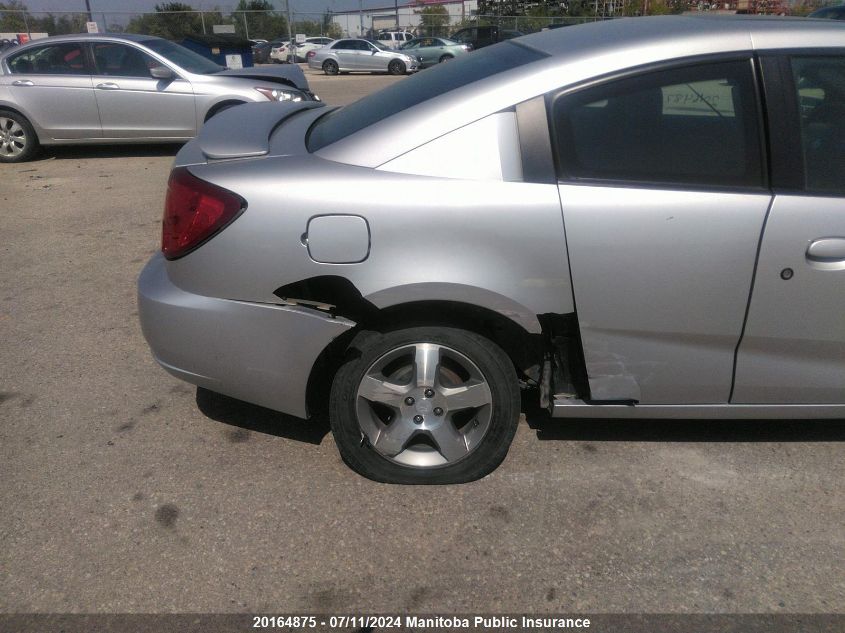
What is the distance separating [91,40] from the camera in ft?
31.6

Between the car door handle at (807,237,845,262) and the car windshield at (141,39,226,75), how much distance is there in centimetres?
877

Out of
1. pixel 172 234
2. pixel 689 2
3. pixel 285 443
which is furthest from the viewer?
pixel 689 2

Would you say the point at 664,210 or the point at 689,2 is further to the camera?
the point at 689,2

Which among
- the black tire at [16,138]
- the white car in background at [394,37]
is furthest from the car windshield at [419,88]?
the white car in background at [394,37]

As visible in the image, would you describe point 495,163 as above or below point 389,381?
above

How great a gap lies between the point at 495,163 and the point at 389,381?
0.93m

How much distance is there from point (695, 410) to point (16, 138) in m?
9.50

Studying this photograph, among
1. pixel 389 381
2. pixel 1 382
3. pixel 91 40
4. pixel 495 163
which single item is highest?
pixel 91 40

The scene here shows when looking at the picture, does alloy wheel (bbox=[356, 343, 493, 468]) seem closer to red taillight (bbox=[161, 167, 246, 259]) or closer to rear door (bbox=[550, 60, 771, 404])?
rear door (bbox=[550, 60, 771, 404])

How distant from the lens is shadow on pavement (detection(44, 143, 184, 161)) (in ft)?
33.7

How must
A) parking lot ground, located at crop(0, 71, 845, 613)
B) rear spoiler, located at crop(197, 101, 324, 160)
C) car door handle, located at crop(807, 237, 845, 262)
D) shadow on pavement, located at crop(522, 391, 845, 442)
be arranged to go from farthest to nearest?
1. shadow on pavement, located at crop(522, 391, 845, 442)
2. rear spoiler, located at crop(197, 101, 324, 160)
3. car door handle, located at crop(807, 237, 845, 262)
4. parking lot ground, located at crop(0, 71, 845, 613)

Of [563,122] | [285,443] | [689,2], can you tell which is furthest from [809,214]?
[689,2]

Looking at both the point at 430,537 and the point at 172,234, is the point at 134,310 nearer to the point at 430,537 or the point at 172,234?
the point at 172,234

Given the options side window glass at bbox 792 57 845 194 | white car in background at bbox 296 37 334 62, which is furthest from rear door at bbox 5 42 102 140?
white car in background at bbox 296 37 334 62
